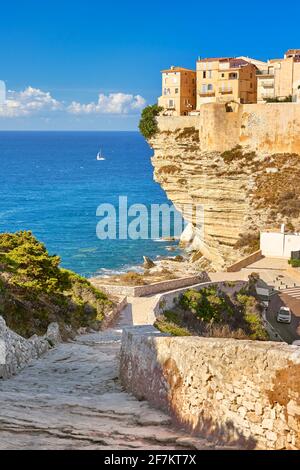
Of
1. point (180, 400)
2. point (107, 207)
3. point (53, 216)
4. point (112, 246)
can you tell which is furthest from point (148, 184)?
point (180, 400)

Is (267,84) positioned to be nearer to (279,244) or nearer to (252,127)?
(252,127)

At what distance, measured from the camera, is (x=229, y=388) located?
7.88 metres

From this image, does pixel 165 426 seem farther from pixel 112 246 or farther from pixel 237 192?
pixel 112 246

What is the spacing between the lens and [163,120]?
4631cm

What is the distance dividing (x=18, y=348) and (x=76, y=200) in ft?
274

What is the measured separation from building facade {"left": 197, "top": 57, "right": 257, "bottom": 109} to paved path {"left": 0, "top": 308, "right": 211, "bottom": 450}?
135ft

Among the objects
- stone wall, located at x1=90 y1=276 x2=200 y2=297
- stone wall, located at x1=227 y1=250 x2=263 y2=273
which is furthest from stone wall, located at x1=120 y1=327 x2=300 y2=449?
stone wall, located at x1=227 y1=250 x2=263 y2=273

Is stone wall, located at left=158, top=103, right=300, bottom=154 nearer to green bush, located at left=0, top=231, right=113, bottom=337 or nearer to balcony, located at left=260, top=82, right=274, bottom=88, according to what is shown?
balcony, located at left=260, top=82, right=274, bottom=88

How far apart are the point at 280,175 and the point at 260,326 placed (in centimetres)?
1958

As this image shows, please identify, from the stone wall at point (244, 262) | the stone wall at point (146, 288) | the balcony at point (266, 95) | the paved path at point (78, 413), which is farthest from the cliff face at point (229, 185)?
the paved path at point (78, 413)

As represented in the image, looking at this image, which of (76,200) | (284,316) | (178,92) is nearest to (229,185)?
(178,92)

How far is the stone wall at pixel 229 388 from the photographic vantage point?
7.11 meters

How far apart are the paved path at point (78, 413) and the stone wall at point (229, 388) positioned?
290 mm

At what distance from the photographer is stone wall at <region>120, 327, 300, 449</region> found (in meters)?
7.11
